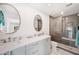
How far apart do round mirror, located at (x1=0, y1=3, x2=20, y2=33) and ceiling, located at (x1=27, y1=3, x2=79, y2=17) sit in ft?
0.92

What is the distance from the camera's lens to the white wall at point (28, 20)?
5.81ft

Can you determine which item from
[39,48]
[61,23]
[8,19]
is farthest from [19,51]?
[61,23]

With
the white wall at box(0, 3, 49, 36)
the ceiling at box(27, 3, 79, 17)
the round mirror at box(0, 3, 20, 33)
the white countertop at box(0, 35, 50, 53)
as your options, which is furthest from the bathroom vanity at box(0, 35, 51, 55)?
the ceiling at box(27, 3, 79, 17)

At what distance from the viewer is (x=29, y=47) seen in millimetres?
1774

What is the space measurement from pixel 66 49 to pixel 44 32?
1.46ft

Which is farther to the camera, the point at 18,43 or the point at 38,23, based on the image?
the point at 38,23

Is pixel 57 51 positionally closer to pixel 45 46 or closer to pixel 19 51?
pixel 45 46

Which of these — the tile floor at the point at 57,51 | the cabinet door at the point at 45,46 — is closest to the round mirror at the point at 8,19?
the cabinet door at the point at 45,46

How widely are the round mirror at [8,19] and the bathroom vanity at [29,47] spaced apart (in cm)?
22

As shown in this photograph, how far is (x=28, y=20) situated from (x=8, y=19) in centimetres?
31

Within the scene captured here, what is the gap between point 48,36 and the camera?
72.1 inches

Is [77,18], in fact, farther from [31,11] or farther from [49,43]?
[31,11]

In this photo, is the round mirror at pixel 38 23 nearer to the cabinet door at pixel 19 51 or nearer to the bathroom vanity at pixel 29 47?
the bathroom vanity at pixel 29 47

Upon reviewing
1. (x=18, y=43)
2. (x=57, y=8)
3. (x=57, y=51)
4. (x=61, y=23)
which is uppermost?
(x=57, y=8)
